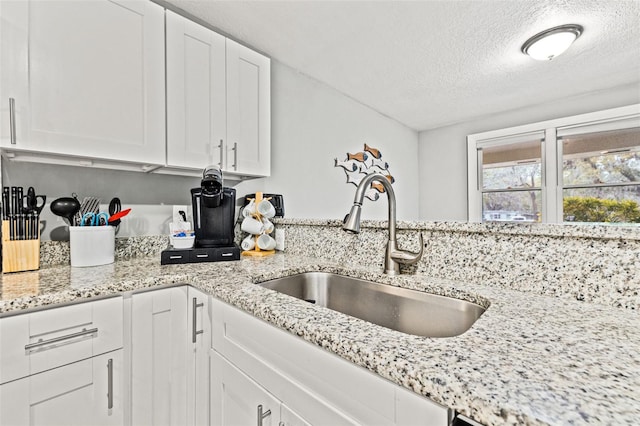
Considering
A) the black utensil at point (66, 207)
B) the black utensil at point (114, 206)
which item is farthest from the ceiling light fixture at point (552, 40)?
the black utensil at point (66, 207)

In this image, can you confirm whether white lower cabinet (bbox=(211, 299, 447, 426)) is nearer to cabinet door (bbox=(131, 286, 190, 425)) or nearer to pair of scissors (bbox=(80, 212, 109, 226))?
cabinet door (bbox=(131, 286, 190, 425))

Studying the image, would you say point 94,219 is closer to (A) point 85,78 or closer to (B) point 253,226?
(A) point 85,78

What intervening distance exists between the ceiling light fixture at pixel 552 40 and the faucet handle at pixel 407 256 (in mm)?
1973

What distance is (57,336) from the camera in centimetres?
84

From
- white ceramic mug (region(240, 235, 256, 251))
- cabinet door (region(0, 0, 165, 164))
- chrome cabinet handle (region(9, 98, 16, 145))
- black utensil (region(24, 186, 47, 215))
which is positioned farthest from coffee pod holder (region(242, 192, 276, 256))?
chrome cabinet handle (region(9, 98, 16, 145))

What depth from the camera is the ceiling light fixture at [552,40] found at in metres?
1.97

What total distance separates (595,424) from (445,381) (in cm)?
15

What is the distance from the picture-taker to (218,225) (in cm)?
142

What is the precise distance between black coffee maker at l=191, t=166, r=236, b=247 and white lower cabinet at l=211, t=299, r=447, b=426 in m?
0.52

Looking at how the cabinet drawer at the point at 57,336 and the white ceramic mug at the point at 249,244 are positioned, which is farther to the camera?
the white ceramic mug at the point at 249,244

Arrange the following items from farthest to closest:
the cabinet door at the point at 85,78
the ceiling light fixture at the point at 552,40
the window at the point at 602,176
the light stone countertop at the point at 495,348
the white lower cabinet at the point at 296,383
Answer: the window at the point at 602,176
the ceiling light fixture at the point at 552,40
the cabinet door at the point at 85,78
the white lower cabinet at the point at 296,383
the light stone countertop at the point at 495,348

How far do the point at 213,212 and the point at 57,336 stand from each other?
71 centimetres

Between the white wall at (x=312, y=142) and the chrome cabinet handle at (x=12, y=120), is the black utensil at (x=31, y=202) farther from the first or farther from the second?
the white wall at (x=312, y=142)

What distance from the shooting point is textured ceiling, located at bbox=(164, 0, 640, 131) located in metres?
1.74
